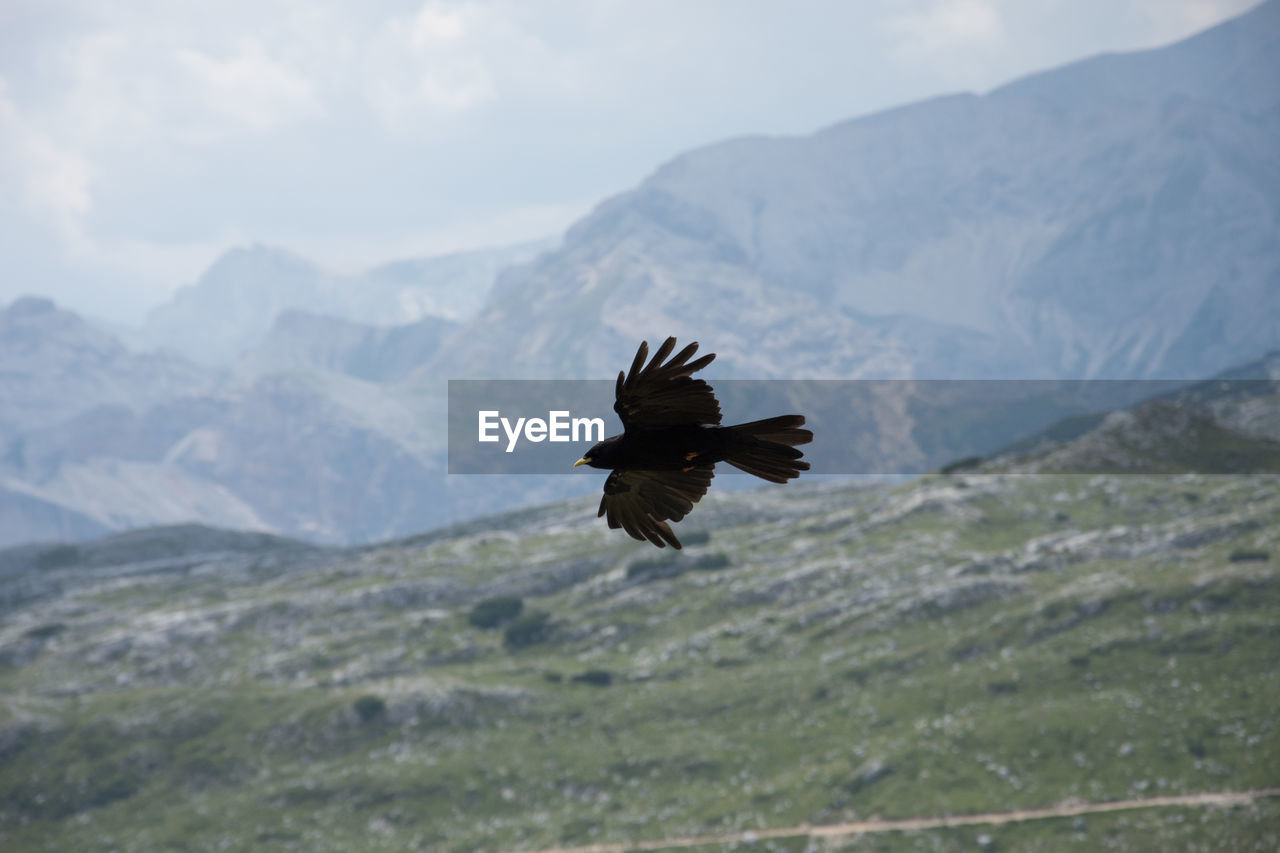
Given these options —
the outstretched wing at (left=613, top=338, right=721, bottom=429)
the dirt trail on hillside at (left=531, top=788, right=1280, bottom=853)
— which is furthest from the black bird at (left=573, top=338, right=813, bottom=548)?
the dirt trail on hillside at (left=531, top=788, right=1280, bottom=853)

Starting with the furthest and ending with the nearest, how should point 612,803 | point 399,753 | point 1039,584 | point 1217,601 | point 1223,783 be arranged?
point 1039,584, point 399,753, point 1217,601, point 612,803, point 1223,783

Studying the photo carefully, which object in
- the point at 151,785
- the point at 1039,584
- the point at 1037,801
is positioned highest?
the point at 1039,584

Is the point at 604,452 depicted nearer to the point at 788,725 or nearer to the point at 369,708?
the point at 788,725

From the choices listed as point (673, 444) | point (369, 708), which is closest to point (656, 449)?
point (673, 444)

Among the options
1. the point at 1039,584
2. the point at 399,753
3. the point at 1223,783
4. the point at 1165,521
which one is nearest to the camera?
the point at 1223,783

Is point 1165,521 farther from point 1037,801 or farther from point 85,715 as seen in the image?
point 85,715

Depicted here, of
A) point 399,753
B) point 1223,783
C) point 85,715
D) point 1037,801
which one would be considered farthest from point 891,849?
point 85,715

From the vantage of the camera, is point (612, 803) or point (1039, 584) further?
point (1039, 584)

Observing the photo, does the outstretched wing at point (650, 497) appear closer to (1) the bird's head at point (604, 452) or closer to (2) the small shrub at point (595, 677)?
(1) the bird's head at point (604, 452)
